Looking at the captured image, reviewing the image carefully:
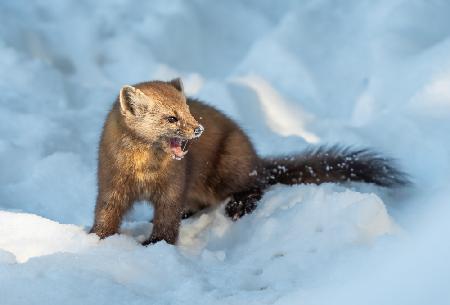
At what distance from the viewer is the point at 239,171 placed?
400cm

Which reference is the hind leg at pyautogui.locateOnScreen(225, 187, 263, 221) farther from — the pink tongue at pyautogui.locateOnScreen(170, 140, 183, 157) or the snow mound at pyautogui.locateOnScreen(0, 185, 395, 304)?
the pink tongue at pyautogui.locateOnScreen(170, 140, 183, 157)

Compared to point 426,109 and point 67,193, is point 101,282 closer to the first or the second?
point 67,193

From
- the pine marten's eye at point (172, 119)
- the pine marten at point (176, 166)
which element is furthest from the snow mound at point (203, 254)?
the pine marten's eye at point (172, 119)

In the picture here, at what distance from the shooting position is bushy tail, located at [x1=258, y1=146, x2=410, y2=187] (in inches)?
157

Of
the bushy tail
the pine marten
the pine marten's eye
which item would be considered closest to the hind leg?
the pine marten

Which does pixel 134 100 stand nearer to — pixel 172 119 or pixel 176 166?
pixel 172 119

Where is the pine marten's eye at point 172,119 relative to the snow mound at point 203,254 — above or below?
above

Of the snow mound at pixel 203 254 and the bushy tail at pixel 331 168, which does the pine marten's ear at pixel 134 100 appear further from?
the bushy tail at pixel 331 168

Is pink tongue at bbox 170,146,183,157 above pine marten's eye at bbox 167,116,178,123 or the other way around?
the other way around

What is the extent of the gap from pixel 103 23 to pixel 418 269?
14.6 ft

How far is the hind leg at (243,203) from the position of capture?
146 inches

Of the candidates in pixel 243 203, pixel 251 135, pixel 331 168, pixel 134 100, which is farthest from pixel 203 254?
pixel 251 135

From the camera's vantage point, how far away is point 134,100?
10.6 feet

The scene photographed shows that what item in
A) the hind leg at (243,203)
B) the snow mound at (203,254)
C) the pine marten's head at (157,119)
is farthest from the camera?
the hind leg at (243,203)
